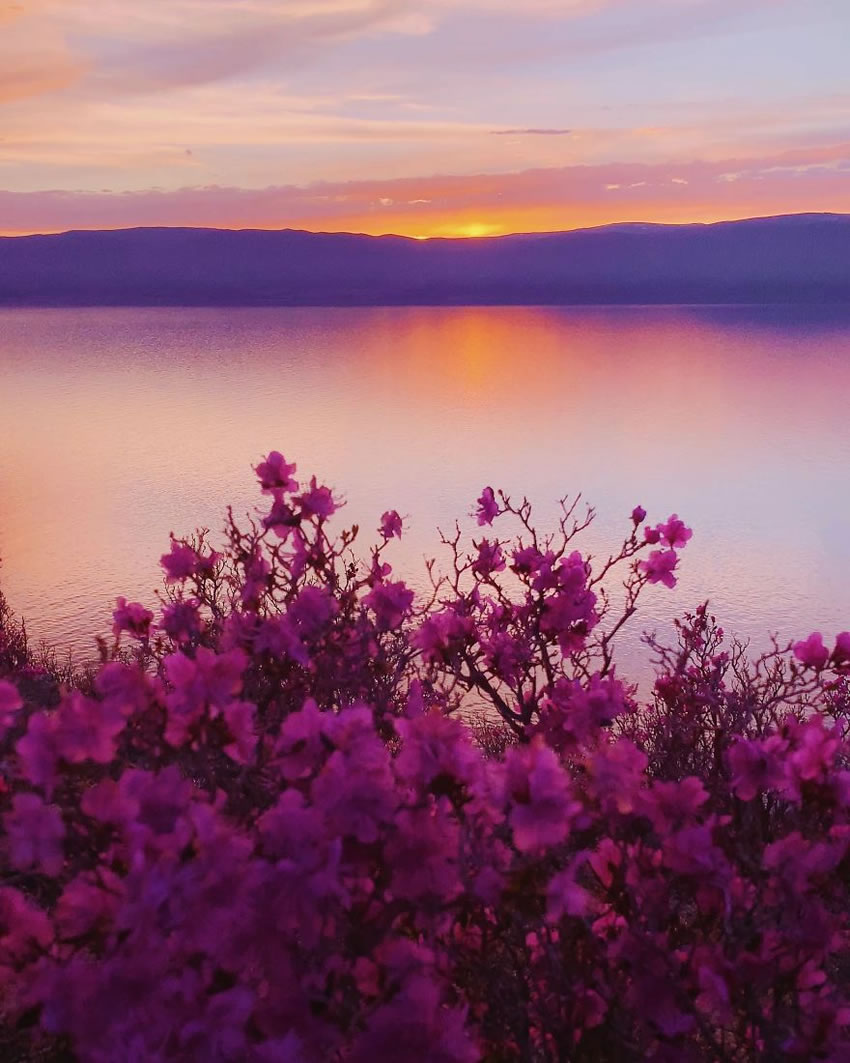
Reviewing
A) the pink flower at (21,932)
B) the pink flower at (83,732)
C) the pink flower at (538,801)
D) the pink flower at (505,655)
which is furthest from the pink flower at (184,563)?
the pink flower at (538,801)

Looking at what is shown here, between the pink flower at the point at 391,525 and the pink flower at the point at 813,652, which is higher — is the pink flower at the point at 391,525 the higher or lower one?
the higher one

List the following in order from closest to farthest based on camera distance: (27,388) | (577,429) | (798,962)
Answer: (798,962), (577,429), (27,388)

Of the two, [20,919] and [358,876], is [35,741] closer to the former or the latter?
[20,919]

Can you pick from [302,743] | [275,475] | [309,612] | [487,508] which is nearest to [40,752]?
[302,743]

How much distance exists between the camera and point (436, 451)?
28750mm

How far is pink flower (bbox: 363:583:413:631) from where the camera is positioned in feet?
14.6

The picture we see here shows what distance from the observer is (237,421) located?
34.6m

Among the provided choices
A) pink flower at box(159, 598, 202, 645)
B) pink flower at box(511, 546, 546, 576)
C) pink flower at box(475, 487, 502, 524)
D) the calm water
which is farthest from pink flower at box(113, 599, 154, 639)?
the calm water

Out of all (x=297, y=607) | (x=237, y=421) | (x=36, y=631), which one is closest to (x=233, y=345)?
(x=237, y=421)

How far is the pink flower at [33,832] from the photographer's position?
2.20 m

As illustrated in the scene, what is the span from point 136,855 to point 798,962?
4.65 ft

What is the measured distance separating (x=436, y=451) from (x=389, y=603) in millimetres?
24418

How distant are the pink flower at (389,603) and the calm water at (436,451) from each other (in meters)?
7.66

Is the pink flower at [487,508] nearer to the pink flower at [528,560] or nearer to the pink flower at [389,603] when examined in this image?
the pink flower at [528,560]
